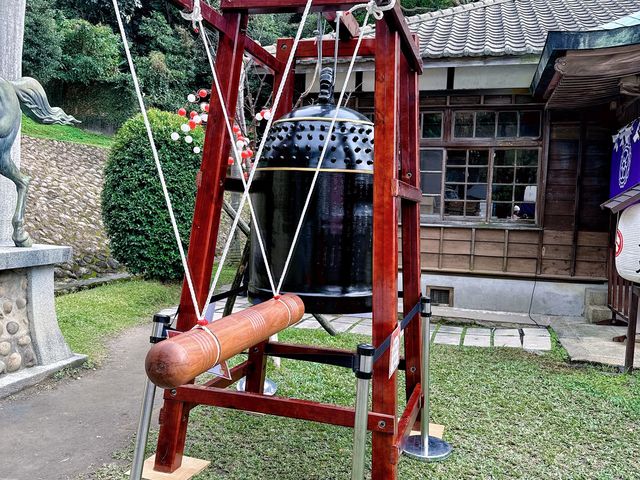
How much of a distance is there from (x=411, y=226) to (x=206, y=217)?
4.33ft

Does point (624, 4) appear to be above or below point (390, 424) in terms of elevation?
above

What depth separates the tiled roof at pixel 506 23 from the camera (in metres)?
6.85

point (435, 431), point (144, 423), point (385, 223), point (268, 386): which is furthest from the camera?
point (268, 386)

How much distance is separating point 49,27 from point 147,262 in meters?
14.5

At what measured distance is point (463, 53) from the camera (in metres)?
6.72

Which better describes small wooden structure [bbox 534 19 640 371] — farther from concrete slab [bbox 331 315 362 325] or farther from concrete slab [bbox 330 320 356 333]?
concrete slab [bbox 331 315 362 325]

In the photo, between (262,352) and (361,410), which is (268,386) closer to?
(262,352)

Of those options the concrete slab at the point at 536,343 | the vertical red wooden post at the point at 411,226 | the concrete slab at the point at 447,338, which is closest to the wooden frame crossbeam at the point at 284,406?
the vertical red wooden post at the point at 411,226

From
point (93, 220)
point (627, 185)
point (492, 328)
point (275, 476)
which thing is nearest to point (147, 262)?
point (93, 220)

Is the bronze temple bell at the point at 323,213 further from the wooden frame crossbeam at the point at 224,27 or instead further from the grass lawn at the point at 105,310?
the grass lawn at the point at 105,310

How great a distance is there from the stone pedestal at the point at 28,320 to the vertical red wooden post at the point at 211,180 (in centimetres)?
218

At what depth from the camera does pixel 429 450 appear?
10.4 feet

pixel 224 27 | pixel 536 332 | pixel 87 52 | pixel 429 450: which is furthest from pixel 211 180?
pixel 87 52

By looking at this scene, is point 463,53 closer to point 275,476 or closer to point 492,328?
point 492,328
